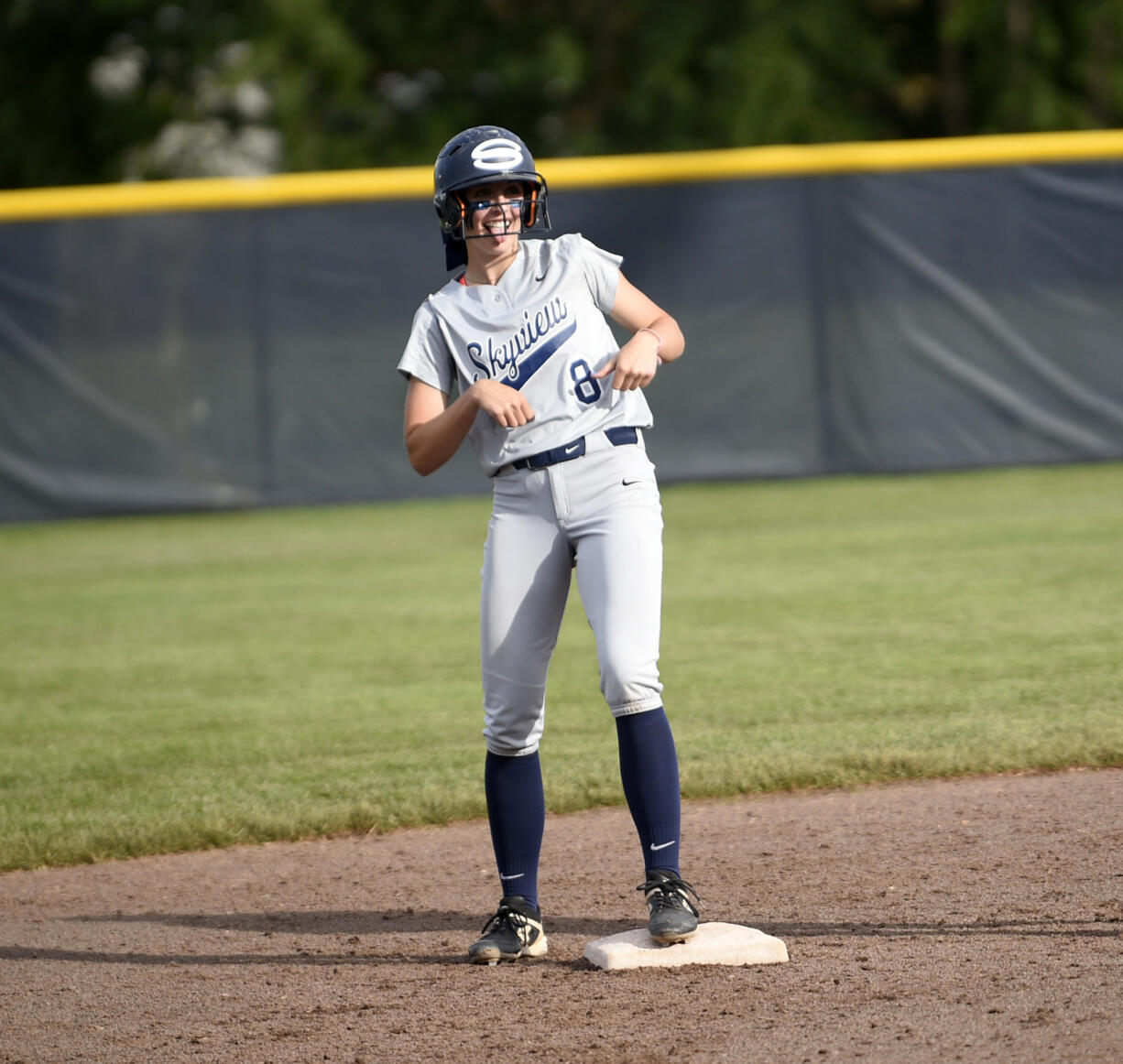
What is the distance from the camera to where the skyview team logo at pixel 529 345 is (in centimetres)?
335

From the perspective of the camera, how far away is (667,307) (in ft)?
37.0

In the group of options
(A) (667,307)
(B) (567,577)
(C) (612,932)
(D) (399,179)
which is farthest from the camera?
(A) (667,307)

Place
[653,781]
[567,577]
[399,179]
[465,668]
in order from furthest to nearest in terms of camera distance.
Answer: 1. [399,179]
2. [465,668]
3. [567,577]
4. [653,781]

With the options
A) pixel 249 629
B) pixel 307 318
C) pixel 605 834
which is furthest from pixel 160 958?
pixel 307 318

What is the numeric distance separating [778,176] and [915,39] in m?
13.8

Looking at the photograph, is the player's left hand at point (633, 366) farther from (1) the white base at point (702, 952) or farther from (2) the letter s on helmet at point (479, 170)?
(1) the white base at point (702, 952)

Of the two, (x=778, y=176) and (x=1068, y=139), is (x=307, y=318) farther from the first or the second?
(x=1068, y=139)

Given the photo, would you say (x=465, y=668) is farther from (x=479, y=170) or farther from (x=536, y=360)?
(x=479, y=170)

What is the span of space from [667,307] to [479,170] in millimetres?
8062

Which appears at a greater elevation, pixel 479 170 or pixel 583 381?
pixel 479 170

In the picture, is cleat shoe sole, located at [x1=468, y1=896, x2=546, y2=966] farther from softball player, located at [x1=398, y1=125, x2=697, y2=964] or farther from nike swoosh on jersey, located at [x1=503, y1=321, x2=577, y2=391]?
nike swoosh on jersey, located at [x1=503, y1=321, x2=577, y2=391]

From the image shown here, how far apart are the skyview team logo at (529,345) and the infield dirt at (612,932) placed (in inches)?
49.7

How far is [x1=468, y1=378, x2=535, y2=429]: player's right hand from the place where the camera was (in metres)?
3.18

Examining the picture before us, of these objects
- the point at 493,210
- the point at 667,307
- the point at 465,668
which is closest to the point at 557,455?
the point at 493,210
